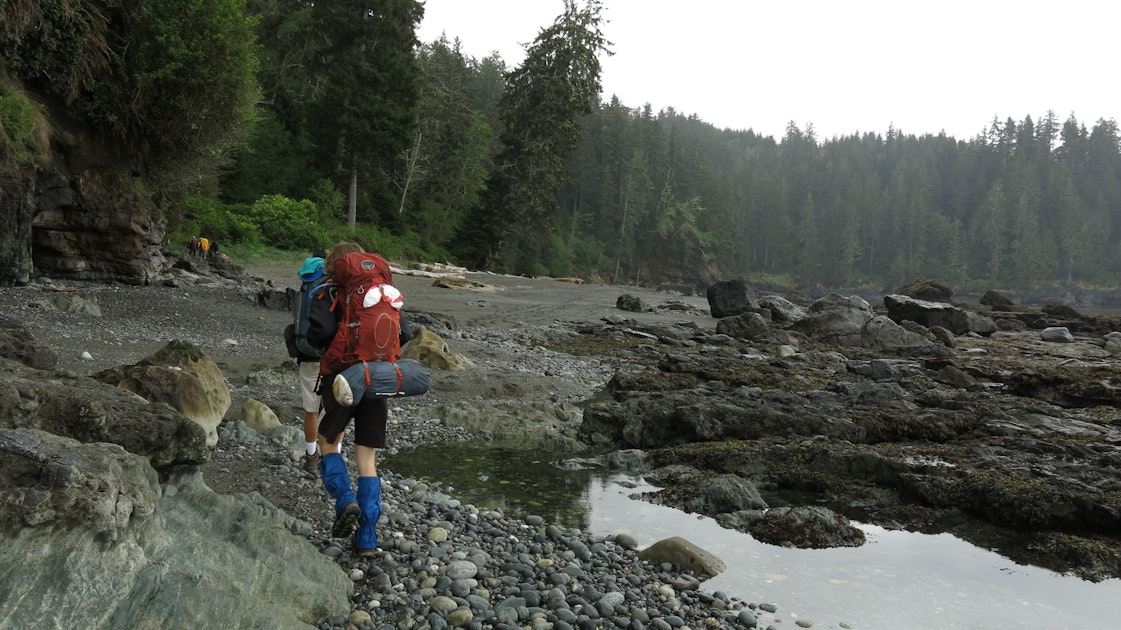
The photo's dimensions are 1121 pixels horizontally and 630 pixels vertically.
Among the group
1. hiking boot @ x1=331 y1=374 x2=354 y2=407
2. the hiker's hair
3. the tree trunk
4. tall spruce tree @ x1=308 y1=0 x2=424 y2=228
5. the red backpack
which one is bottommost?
hiking boot @ x1=331 y1=374 x2=354 y2=407

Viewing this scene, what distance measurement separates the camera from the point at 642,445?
28.1ft

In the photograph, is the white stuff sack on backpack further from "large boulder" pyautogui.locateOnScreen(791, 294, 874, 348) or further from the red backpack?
"large boulder" pyautogui.locateOnScreen(791, 294, 874, 348)

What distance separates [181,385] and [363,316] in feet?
9.19

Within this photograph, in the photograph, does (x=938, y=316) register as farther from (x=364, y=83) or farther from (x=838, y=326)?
(x=364, y=83)

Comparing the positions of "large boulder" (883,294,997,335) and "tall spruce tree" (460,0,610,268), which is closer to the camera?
"large boulder" (883,294,997,335)

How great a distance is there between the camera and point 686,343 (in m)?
18.6

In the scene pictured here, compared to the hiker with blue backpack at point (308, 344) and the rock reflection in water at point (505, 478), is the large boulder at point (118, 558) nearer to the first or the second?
the hiker with blue backpack at point (308, 344)

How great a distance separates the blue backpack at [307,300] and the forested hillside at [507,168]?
10.2 m

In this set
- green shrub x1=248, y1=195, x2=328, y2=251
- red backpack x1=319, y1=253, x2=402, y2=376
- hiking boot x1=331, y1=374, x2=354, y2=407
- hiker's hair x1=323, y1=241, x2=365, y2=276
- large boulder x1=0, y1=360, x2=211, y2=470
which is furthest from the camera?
green shrub x1=248, y1=195, x2=328, y2=251

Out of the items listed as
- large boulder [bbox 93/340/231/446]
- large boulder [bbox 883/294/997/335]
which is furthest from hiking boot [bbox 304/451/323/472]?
large boulder [bbox 883/294/997/335]

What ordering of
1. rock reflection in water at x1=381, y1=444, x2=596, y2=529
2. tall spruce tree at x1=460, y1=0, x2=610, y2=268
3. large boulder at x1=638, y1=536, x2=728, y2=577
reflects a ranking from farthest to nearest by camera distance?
tall spruce tree at x1=460, y1=0, x2=610, y2=268
rock reflection in water at x1=381, y1=444, x2=596, y2=529
large boulder at x1=638, y1=536, x2=728, y2=577

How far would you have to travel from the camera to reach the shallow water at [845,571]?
15.0ft

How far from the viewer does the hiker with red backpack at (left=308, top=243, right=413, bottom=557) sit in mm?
4289

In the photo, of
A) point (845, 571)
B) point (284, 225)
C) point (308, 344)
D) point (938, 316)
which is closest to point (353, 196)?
point (284, 225)
